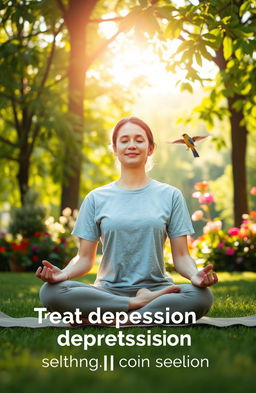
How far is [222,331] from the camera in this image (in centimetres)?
363

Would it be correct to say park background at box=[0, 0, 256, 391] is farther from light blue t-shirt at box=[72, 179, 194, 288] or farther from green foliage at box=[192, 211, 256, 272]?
light blue t-shirt at box=[72, 179, 194, 288]

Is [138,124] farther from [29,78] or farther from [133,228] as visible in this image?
[29,78]

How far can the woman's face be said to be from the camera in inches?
173

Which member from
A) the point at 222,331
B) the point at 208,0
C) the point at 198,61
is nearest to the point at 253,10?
the point at 208,0

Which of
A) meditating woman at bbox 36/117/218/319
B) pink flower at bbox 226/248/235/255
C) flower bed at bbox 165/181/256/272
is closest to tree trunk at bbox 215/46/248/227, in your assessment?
flower bed at bbox 165/181/256/272

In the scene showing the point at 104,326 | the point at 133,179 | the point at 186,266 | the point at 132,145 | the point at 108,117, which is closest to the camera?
the point at 104,326

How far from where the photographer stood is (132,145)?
4.37 metres

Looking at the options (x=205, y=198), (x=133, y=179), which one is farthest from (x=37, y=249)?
(x=133, y=179)

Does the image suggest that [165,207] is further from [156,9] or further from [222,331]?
[156,9]

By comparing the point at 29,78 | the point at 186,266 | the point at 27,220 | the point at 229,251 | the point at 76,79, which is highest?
the point at 29,78

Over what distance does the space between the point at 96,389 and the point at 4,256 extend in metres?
9.89

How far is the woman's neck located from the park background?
350 millimetres

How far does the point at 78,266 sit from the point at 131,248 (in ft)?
1.36

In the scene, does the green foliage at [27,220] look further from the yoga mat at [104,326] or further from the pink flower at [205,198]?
the yoga mat at [104,326]
